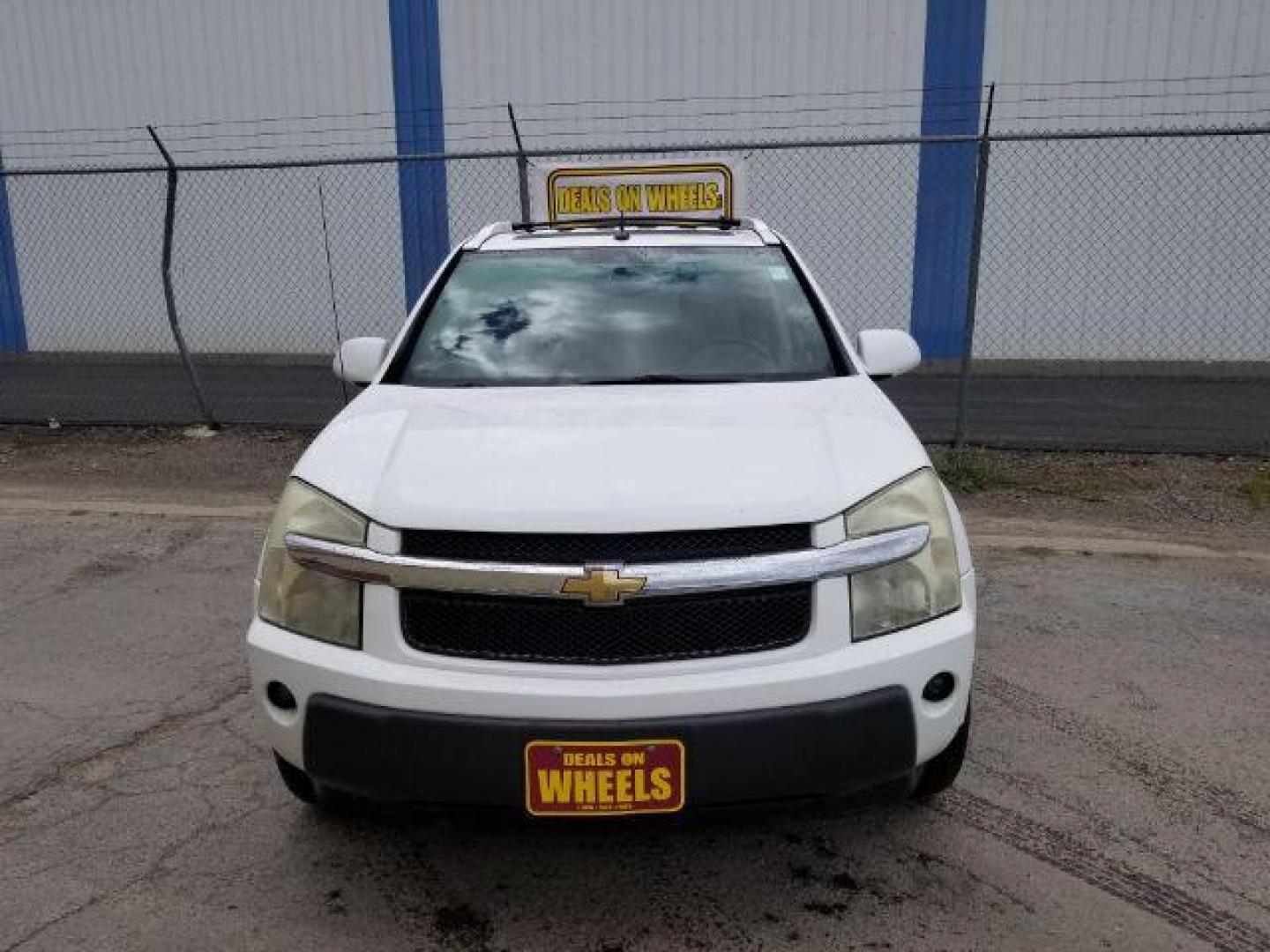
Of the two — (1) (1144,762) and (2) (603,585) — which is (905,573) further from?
(1) (1144,762)

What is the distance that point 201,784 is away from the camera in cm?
320

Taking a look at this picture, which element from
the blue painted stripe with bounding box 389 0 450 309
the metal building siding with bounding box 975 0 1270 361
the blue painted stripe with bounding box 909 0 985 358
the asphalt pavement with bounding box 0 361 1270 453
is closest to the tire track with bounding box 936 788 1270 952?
the asphalt pavement with bounding box 0 361 1270 453

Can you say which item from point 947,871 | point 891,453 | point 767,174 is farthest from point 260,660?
point 767,174

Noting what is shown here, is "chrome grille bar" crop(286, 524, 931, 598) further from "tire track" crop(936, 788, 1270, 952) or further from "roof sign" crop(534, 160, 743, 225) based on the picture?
"roof sign" crop(534, 160, 743, 225)

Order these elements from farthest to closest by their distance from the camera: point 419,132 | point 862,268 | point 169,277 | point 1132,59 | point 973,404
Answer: point 419,132 → point 862,268 → point 1132,59 → point 973,404 → point 169,277

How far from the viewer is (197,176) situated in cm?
1338

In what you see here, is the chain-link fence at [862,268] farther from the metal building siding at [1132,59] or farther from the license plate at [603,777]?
the license plate at [603,777]

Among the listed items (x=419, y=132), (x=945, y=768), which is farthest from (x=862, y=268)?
(x=945, y=768)

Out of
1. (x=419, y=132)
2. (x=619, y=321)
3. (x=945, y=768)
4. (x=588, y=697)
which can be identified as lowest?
(x=945, y=768)

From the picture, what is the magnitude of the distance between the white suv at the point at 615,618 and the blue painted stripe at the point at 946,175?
381 inches

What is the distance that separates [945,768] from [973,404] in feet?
24.6

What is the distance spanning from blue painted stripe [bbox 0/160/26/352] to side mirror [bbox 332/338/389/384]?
1268cm

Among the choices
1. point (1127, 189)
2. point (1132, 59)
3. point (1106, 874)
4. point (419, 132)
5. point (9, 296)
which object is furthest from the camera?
point (9, 296)

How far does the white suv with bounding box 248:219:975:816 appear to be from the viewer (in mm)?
2232
